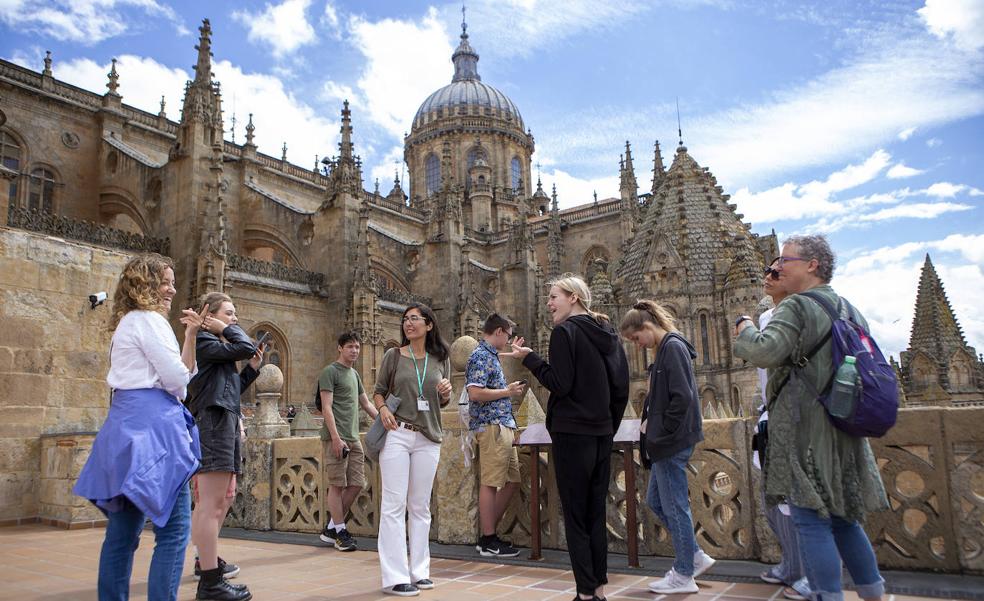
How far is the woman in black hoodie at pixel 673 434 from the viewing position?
155 inches

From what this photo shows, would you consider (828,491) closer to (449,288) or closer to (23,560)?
(23,560)

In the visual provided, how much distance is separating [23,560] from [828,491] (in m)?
5.87

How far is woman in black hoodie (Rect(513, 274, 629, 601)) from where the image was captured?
3631 millimetres

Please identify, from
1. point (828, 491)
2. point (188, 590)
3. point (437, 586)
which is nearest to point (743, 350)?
point (828, 491)

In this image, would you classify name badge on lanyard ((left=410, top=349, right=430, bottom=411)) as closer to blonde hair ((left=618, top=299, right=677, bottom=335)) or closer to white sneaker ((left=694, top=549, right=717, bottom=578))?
blonde hair ((left=618, top=299, right=677, bottom=335))

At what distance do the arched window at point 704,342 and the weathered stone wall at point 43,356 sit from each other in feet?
40.7

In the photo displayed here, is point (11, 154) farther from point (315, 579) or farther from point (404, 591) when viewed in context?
point (404, 591)

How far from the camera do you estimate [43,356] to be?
7.62 m

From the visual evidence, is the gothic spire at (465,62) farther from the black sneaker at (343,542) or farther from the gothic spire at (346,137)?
the black sneaker at (343,542)

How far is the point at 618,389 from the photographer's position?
3.84 m

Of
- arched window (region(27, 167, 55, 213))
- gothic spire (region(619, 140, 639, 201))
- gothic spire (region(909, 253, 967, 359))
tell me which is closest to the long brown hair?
arched window (region(27, 167, 55, 213))

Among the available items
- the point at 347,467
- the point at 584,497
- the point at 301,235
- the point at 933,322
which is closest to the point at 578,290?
the point at 584,497

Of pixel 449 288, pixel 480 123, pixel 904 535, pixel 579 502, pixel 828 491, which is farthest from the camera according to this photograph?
pixel 480 123

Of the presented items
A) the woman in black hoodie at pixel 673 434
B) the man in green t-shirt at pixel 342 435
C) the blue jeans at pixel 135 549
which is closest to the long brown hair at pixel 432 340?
the woman in black hoodie at pixel 673 434
